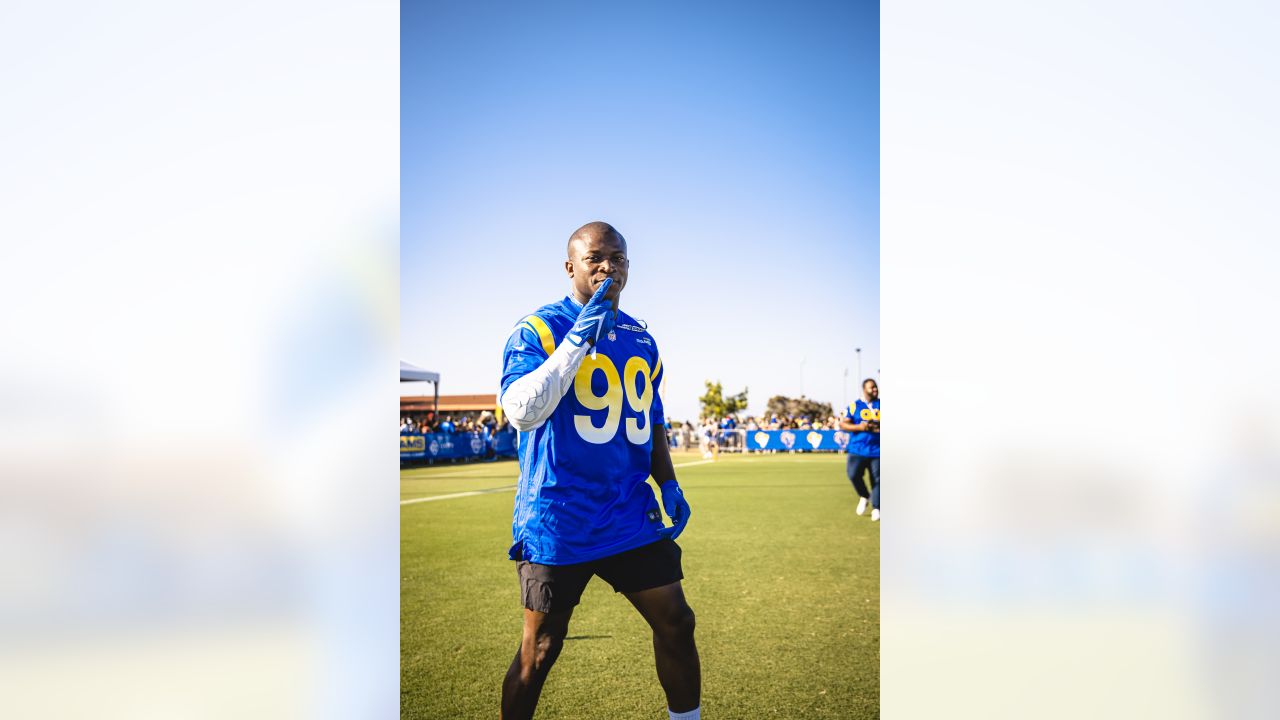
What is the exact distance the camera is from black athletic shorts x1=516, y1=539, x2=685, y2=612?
2615 mm

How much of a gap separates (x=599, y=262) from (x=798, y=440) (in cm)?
3185

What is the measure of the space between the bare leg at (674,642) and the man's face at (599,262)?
1048 mm

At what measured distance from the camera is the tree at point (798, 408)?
83.7m

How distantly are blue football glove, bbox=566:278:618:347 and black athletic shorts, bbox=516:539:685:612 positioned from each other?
0.75 meters

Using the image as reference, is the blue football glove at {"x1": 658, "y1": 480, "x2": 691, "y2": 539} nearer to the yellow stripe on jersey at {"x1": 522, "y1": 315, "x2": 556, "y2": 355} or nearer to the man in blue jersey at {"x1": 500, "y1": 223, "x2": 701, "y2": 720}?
the man in blue jersey at {"x1": 500, "y1": 223, "x2": 701, "y2": 720}

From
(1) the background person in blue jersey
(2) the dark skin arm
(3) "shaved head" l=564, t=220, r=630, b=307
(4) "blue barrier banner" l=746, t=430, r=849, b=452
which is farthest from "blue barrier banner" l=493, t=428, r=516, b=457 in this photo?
(3) "shaved head" l=564, t=220, r=630, b=307

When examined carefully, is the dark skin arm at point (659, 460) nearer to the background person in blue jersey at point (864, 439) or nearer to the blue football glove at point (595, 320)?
the blue football glove at point (595, 320)

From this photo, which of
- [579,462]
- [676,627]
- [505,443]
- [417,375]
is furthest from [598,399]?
[505,443]

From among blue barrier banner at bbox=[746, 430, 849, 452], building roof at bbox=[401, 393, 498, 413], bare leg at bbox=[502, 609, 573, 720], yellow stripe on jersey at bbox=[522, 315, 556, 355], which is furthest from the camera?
building roof at bbox=[401, 393, 498, 413]

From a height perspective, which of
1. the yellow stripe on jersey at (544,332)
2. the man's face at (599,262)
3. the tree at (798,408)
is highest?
the man's face at (599,262)

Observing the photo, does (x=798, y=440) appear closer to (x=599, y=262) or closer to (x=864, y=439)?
(x=864, y=439)

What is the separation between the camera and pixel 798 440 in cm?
3366

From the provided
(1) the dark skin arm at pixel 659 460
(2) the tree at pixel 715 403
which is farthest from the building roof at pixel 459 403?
(1) the dark skin arm at pixel 659 460
